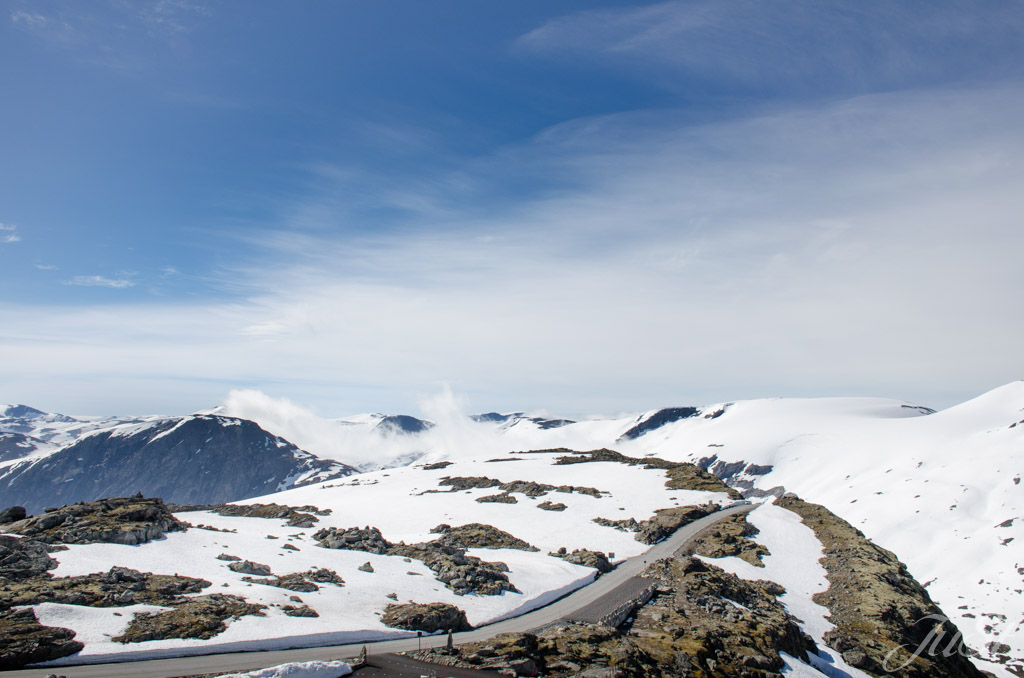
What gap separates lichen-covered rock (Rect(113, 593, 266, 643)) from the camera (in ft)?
94.2

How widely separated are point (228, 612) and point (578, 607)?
2513 cm

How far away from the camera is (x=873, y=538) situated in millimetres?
179500

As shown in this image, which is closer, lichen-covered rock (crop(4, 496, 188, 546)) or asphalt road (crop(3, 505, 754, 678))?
asphalt road (crop(3, 505, 754, 678))

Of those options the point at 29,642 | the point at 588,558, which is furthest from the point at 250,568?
the point at 588,558

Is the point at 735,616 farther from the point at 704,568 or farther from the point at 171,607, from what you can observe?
the point at 171,607

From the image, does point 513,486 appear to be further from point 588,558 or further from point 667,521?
point 588,558

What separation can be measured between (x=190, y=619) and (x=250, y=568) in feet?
44.6

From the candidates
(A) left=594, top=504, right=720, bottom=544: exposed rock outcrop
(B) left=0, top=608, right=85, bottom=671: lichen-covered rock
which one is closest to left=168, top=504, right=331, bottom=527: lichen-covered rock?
(A) left=594, top=504, right=720, bottom=544: exposed rock outcrop

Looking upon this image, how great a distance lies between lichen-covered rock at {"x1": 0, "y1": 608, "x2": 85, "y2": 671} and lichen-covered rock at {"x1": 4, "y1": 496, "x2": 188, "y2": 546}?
1992cm

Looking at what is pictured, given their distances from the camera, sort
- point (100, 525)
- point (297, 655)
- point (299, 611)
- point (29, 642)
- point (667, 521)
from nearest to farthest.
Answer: point (29, 642)
point (297, 655)
point (299, 611)
point (100, 525)
point (667, 521)

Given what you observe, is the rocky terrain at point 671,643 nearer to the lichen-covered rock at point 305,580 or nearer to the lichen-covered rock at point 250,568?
the lichen-covered rock at point 305,580

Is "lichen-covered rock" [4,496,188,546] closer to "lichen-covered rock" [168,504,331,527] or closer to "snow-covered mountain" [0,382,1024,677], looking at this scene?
"snow-covered mountain" [0,382,1024,677]

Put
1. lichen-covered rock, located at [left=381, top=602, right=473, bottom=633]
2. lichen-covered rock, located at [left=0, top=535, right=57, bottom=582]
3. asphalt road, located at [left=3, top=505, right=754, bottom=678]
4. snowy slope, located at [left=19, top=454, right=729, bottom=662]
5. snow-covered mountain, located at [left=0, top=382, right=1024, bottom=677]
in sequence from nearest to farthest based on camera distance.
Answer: asphalt road, located at [left=3, top=505, right=754, bottom=678] → snowy slope, located at [left=19, top=454, right=729, bottom=662] → lichen-covered rock, located at [left=0, top=535, right=57, bottom=582] → lichen-covered rock, located at [left=381, top=602, right=473, bottom=633] → snow-covered mountain, located at [left=0, top=382, right=1024, bottom=677]

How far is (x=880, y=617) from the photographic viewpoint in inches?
1954
